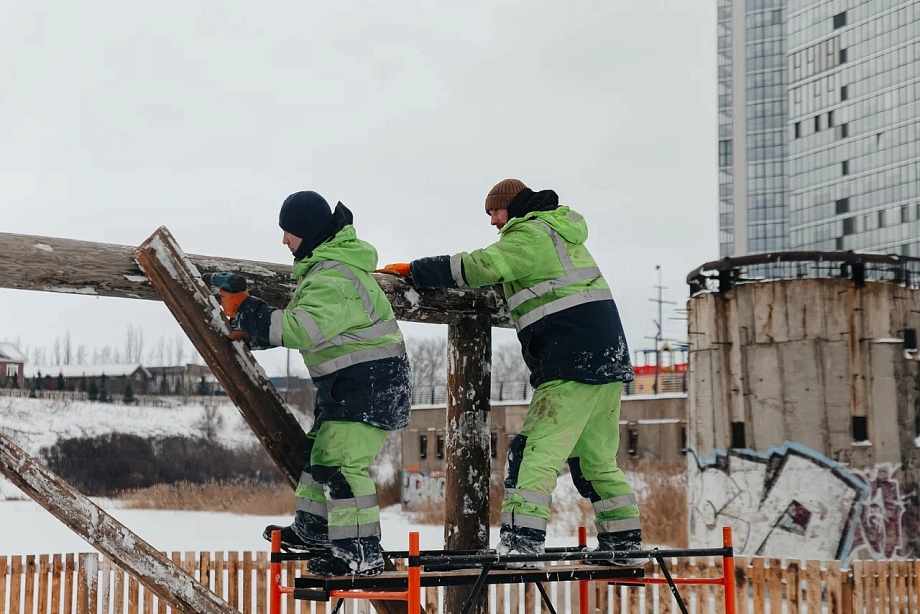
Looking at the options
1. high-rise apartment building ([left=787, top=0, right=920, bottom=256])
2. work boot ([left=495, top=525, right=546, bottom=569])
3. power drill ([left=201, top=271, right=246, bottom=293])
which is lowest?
work boot ([left=495, top=525, right=546, bottom=569])

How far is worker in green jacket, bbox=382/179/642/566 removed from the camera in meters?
3.83

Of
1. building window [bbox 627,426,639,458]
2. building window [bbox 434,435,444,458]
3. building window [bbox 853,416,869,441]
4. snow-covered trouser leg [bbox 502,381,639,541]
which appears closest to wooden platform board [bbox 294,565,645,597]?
snow-covered trouser leg [bbox 502,381,639,541]


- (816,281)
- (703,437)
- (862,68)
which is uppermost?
(862,68)

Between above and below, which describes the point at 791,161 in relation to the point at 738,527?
above

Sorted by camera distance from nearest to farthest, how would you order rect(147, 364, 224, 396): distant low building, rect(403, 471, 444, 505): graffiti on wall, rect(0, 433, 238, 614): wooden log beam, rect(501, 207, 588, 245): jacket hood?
1. rect(0, 433, 238, 614): wooden log beam
2. rect(501, 207, 588, 245): jacket hood
3. rect(403, 471, 444, 505): graffiti on wall
4. rect(147, 364, 224, 396): distant low building

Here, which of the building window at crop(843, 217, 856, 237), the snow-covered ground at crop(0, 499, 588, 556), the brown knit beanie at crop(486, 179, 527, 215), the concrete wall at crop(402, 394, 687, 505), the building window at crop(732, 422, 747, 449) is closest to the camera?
the brown knit beanie at crop(486, 179, 527, 215)

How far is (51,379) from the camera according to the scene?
47219mm

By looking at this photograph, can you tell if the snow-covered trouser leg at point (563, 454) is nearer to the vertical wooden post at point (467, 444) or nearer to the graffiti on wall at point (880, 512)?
the vertical wooden post at point (467, 444)

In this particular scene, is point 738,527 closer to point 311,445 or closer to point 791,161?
point 311,445

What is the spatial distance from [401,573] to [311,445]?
57 centimetres

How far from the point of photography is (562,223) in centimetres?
407

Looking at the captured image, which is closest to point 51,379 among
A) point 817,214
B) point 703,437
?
point 703,437

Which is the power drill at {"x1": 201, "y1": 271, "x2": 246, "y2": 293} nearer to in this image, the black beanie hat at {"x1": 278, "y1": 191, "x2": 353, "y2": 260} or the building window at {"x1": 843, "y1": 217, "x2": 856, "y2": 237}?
the black beanie hat at {"x1": 278, "y1": 191, "x2": 353, "y2": 260}

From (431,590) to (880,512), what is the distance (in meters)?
7.73
